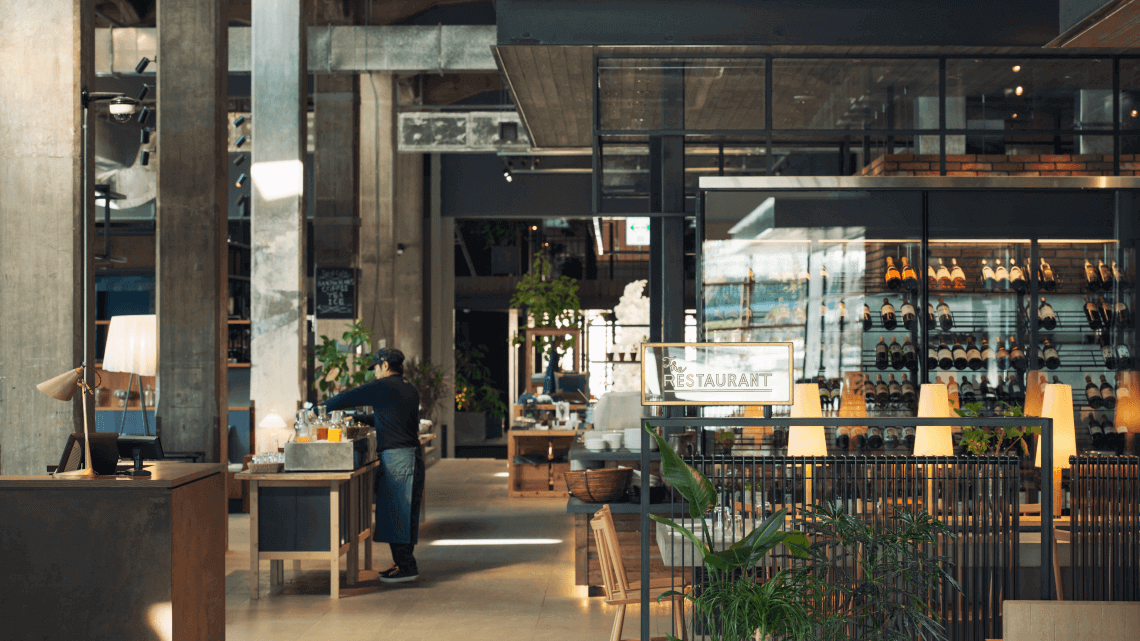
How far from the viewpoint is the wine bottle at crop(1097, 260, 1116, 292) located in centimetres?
688

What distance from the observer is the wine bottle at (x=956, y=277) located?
22.5 ft

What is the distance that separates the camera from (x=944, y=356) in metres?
6.85

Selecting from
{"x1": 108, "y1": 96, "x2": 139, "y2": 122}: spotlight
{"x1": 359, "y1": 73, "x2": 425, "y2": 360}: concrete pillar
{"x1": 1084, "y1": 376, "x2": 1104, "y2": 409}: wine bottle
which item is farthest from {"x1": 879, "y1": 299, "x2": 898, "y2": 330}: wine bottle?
{"x1": 359, "y1": 73, "x2": 425, "y2": 360}: concrete pillar

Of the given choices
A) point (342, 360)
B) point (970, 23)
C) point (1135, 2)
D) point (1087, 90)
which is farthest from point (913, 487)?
point (342, 360)

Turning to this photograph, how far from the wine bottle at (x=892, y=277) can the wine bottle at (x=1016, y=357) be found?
2.87 feet

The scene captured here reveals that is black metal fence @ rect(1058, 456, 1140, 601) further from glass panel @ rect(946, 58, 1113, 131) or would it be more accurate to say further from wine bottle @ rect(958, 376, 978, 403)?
glass panel @ rect(946, 58, 1113, 131)

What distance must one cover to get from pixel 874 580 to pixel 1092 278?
4.13 m

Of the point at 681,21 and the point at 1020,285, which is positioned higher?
the point at 681,21

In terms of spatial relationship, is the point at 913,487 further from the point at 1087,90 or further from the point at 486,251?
the point at 486,251

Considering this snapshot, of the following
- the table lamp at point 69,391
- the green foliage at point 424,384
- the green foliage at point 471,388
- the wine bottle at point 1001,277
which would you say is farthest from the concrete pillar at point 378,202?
the table lamp at point 69,391

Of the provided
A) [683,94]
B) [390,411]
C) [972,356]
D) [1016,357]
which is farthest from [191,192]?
[1016,357]

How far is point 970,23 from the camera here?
21.7 ft

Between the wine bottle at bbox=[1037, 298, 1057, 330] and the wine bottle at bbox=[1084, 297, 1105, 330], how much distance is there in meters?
0.23

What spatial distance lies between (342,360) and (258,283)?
108 cm
